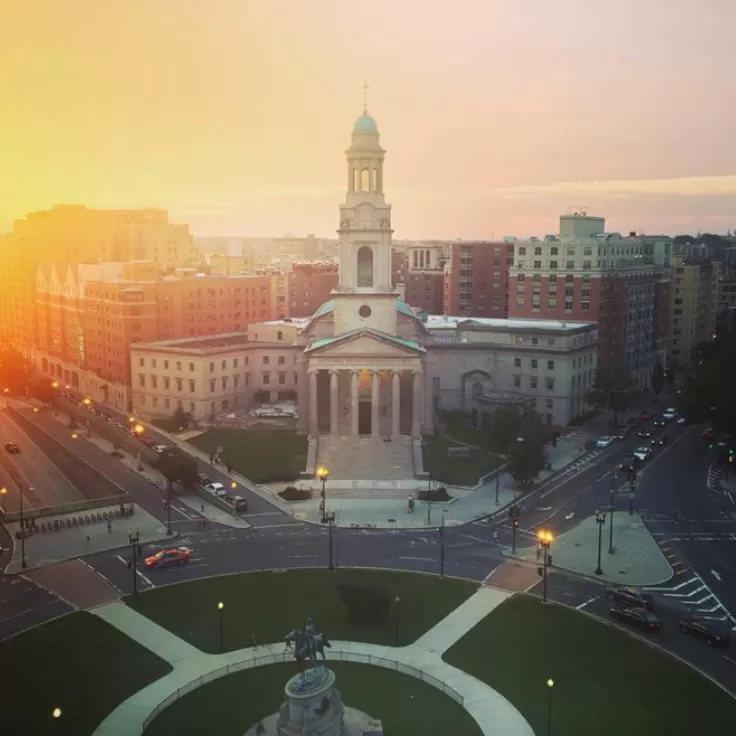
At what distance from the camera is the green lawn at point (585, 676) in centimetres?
4019

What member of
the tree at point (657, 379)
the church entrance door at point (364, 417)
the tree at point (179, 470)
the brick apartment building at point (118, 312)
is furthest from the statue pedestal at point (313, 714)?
the tree at point (657, 379)

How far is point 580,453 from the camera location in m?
95.8

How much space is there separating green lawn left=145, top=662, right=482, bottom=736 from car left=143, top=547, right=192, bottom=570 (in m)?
17.6

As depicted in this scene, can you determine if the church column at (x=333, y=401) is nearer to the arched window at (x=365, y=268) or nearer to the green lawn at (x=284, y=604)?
the arched window at (x=365, y=268)

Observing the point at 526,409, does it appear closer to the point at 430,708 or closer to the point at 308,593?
the point at 308,593

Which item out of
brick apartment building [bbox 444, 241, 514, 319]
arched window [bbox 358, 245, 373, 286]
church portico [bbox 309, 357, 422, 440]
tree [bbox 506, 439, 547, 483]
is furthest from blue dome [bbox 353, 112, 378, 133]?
brick apartment building [bbox 444, 241, 514, 319]

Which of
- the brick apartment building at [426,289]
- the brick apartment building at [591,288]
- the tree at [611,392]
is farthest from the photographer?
the brick apartment building at [426,289]

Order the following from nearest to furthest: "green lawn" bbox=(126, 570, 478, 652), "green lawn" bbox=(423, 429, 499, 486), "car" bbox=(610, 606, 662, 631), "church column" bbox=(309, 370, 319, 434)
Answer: "green lawn" bbox=(126, 570, 478, 652)
"car" bbox=(610, 606, 662, 631)
"green lawn" bbox=(423, 429, 499, 486)
"church column" bbox=(309, 370, 319, 434)

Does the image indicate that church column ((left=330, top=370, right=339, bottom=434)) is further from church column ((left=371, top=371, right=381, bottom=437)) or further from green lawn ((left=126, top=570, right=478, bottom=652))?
green lawn ((left=126, top=570, right=478, bottom=652))

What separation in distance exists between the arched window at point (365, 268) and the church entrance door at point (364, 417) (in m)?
13.8

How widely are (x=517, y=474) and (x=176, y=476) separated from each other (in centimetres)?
3200

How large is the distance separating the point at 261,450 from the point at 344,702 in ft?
169

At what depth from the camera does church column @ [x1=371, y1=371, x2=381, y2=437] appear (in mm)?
91938

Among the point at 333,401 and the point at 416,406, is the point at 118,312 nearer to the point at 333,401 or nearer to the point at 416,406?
the point at 333,401
